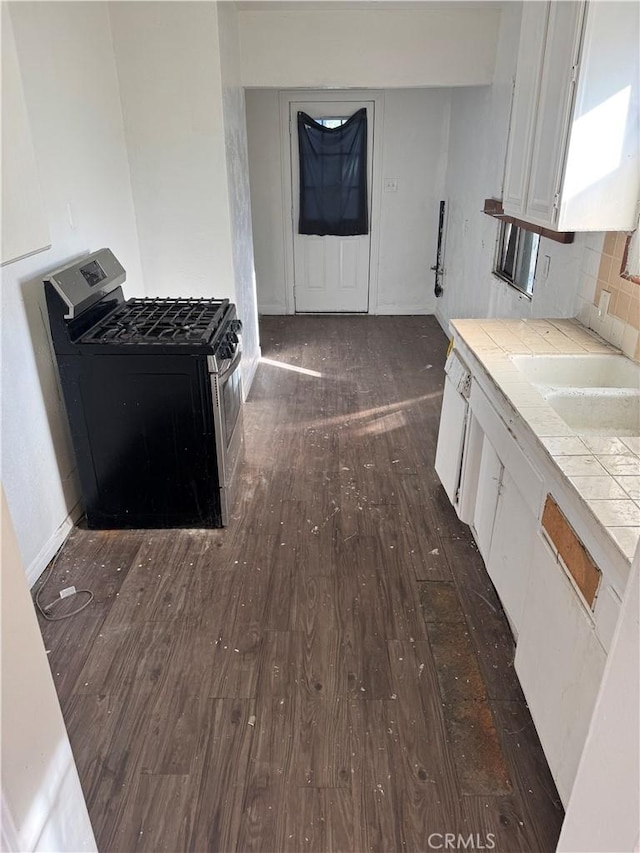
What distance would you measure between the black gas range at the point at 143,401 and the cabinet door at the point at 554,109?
1.49 metres

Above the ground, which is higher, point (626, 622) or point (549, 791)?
point (626, 622)

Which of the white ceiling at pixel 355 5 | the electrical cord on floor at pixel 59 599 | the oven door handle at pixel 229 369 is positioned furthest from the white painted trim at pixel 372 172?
the electrical cord on floor at pixel 59 599

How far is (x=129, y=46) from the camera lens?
330cm

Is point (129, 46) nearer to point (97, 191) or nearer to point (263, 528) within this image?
point (97, 191)

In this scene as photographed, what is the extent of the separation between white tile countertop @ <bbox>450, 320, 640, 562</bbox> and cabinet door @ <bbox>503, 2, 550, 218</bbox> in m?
0.61

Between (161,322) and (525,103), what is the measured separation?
1.94 metres

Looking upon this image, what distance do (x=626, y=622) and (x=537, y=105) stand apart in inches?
91.5

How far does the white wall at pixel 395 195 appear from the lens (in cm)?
561

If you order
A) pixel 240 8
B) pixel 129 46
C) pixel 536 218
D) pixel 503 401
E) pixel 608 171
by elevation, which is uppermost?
pixel 240 8

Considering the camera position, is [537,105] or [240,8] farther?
[240,8]

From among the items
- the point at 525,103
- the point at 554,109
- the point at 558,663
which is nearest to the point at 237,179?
the point at 525,103

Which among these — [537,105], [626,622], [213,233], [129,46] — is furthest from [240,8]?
[626,622]

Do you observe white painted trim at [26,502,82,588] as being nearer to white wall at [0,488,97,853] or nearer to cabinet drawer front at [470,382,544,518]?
white wall at [0,488,97,853]

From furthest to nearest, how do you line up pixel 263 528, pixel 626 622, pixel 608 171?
pixel 263 528 < pixel 608 171 < pixel 626 622
